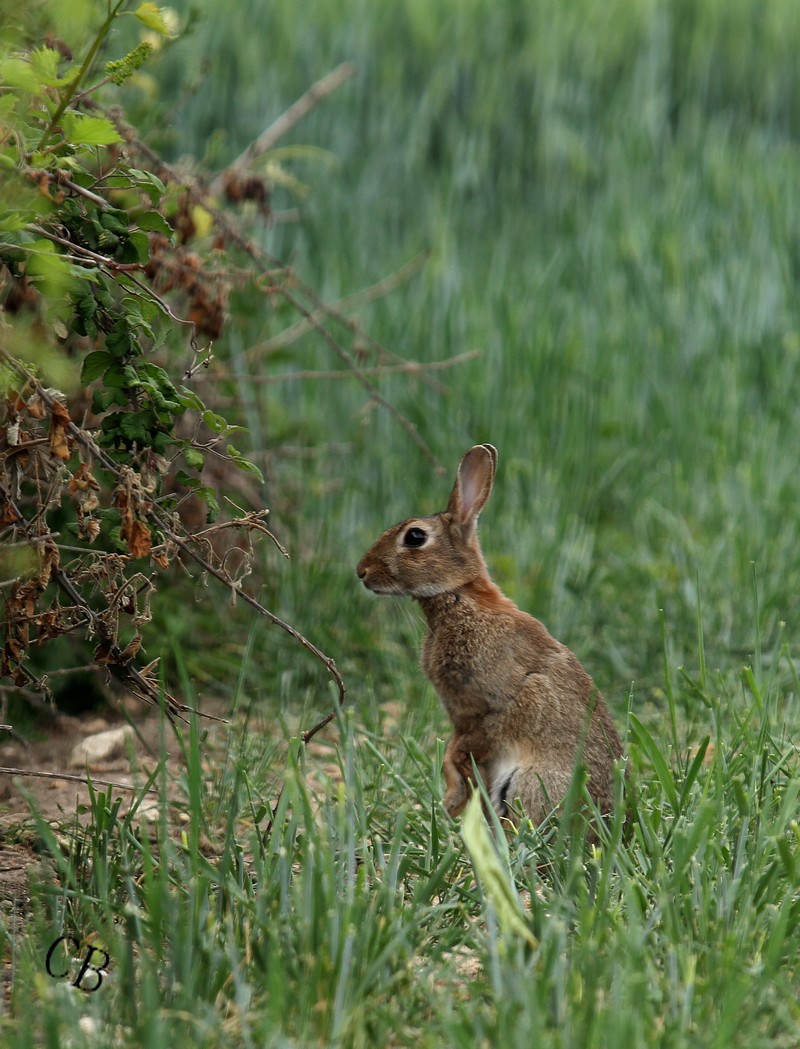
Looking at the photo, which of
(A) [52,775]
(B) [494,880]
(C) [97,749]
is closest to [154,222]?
(A) [52,775]

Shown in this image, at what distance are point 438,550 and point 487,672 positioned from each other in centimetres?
44

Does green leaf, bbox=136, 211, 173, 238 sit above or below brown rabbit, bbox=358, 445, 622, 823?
above

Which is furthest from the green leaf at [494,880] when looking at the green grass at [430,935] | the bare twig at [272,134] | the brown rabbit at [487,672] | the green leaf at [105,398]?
the bare twig at [272,134]

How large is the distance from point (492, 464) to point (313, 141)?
12.3 ft

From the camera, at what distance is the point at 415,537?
3.87 meters

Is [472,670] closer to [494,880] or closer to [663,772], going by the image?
[663,772]

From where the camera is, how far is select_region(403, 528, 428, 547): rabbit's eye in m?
3.86

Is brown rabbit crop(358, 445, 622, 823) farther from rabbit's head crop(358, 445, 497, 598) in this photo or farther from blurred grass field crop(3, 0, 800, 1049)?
blurred grass field crop(3, 0, 800, 1049)

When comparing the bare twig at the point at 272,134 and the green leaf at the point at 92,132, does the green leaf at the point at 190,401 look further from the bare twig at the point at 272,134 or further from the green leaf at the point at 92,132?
the bare twig at the point at 272,134

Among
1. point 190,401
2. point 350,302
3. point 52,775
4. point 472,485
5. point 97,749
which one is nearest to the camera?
point 190,401

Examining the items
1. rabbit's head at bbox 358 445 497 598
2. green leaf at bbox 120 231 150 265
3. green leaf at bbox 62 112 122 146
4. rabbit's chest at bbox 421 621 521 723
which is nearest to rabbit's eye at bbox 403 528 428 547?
rabbit's head at bbox 358 445 497 598

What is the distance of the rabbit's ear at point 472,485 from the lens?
12.4 ft

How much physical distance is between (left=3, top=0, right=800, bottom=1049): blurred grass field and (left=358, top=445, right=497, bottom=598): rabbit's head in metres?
0.38

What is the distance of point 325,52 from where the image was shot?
7.54m
